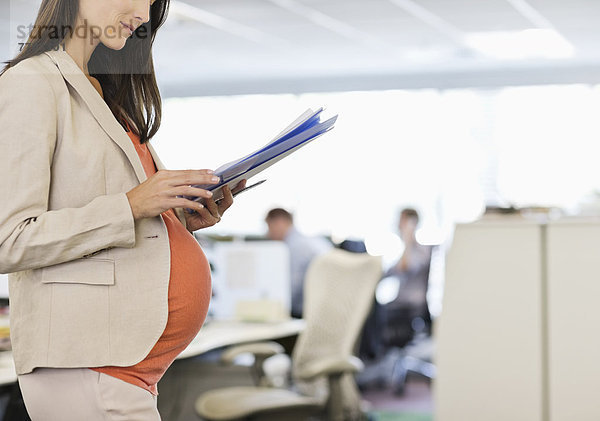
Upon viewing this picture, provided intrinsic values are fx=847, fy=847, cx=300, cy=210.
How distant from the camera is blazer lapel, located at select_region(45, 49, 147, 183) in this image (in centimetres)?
116

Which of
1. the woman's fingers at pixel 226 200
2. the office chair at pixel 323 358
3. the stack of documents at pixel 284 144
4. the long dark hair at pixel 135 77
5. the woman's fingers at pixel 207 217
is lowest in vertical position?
the office chair at pixel 323 358

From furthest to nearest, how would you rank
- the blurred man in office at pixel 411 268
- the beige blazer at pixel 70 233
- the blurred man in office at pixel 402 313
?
the blurred man in office at pixel 411 268 → the blurred man in office at pixel 402 313 → the beige blazer at pixel 70 233

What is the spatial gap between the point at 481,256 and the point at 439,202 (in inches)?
251

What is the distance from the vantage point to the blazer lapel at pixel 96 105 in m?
1.16

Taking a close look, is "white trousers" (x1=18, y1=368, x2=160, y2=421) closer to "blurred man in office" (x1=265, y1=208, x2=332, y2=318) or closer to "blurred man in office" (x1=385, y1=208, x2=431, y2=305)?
"blurred man in office" (x1=265, y1=208, x2=332, y2=318)

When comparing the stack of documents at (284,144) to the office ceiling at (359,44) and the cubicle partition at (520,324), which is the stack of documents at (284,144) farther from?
the office ceiling at (359,44)

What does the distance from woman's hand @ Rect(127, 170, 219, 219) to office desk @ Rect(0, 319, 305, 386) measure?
2.04m

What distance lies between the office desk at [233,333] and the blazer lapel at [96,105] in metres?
1.99

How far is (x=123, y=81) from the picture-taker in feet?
4.44

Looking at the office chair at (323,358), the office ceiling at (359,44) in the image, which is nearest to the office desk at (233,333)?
the office chair at (323,358)

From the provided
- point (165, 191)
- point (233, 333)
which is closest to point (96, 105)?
point (165, 191)

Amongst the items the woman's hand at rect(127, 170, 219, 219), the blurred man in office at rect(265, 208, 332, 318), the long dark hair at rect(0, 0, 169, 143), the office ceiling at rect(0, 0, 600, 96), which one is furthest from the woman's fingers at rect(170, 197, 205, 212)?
the office ceiling at rect(0, 0, 600, 96)

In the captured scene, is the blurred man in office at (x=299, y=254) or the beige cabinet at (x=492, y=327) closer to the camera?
the beige cabinet at (x=492, y=327)

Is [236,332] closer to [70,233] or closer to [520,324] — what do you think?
[520,324]
